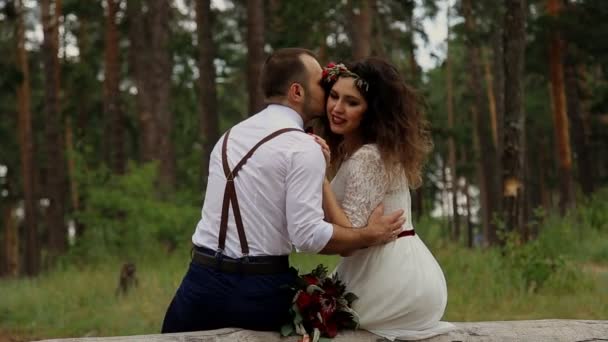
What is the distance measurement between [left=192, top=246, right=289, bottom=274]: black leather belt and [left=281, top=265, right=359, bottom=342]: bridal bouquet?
6.8 inches

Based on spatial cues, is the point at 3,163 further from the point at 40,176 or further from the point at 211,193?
the point at 211,193

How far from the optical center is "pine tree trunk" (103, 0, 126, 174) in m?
21.7

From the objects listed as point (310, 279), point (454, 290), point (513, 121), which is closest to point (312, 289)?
point (310, 279)

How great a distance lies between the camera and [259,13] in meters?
15.4

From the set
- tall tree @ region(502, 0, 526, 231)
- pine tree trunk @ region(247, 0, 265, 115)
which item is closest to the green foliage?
pine tree trunk @ region(247, 0, 265, 115)

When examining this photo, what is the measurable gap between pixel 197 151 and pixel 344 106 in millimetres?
22962

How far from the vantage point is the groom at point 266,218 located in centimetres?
412

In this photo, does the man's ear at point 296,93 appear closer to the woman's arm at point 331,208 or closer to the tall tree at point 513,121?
the woman's arm at point 331,208

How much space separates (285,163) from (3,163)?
3631cm

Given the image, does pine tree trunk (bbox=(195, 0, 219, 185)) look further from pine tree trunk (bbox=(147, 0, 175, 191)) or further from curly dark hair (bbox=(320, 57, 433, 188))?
curly dark hair (bbox=(320, 57, 433, 188))

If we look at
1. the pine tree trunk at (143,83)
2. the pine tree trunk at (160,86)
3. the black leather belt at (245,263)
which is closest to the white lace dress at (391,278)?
the black leather belt at (245,263)

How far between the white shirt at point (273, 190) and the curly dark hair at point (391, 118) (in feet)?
1.59

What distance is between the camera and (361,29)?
58.0 ft

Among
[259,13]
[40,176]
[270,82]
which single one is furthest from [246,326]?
[40,176]
